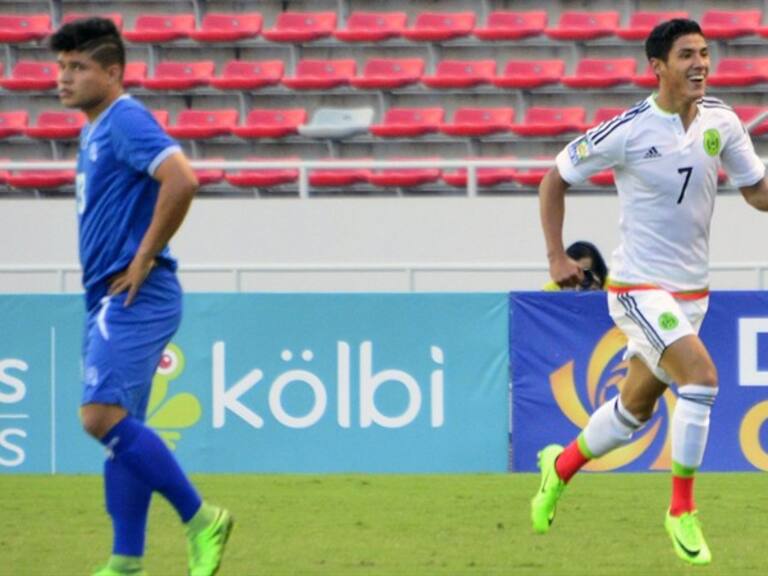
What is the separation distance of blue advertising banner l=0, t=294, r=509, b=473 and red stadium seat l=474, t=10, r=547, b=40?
23.9 feet

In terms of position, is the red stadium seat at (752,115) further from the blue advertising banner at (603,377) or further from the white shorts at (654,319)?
the white shorts at (654,319)

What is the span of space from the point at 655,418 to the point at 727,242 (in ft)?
9.52

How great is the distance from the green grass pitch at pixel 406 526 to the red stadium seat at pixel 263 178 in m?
6.00

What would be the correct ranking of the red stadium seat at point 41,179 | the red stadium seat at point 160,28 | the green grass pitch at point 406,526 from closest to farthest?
the green grass pitch at point 406,526 < the red stadium seat at point 41,179 < the red stadium seat at point 160,28

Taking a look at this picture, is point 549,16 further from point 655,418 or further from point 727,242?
point 655,418

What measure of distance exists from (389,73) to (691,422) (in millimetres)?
11657

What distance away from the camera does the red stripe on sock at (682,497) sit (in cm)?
693

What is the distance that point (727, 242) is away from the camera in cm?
1383

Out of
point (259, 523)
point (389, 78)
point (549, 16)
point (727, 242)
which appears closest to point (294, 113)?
point (389, 78)

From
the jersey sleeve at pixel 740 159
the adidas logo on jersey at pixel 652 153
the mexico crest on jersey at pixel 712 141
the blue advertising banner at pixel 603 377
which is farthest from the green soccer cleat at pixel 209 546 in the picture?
the blue advertising banner at pixel 603 377

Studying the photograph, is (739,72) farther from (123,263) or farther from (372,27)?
(123,263)

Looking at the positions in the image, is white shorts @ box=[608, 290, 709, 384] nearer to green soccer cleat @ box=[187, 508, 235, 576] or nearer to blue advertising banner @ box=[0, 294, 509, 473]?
green soccer cleat @ box=[187, 508, 235, 576]

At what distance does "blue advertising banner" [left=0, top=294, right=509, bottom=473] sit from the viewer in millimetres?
11406

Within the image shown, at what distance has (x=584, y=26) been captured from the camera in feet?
59.9
